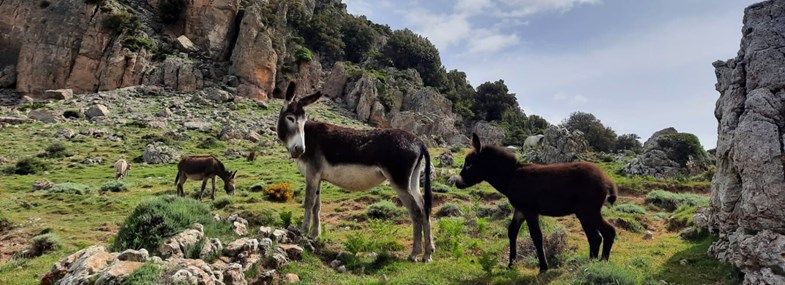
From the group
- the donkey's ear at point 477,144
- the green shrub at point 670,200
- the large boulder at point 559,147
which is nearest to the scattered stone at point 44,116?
the large boulder at point 559,147

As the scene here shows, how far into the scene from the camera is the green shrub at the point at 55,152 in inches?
1163

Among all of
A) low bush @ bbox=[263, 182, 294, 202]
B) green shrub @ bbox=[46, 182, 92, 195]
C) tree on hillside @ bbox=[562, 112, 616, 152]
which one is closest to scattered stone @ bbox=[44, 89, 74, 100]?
green shrub @ bbox=[46, 182, 92, 195]

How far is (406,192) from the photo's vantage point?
9102 millimetres

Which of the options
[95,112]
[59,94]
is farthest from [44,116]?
[59,94]

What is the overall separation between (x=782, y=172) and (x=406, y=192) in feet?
21.0

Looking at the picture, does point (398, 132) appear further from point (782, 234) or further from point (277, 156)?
point (277, 156)

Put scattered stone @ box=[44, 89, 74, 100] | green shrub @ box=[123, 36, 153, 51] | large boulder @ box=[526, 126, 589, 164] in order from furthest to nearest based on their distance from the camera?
1. green shrub @ box=[123, 36, 153, 51]
2. scattered stone @ box=[44, 89, 74, 100]
3. large boulder @ box=[526, 126, 589, 164]

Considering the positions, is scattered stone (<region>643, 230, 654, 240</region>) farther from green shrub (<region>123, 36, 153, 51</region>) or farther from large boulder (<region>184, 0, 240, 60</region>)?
large boulder (<region>184, 0, 240, 60</region>)

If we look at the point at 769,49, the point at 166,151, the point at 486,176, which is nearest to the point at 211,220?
the point at 486,176

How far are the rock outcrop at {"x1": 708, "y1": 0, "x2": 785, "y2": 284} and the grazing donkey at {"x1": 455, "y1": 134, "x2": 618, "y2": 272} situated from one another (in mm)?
2170

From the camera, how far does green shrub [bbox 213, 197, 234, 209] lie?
55.9ft

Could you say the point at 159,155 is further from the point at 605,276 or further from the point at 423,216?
the point at 605,276

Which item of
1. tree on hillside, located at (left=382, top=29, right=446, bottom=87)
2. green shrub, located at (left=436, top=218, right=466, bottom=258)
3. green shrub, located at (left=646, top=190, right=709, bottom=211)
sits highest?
tree on hillside, located at (left=382, top=29, right=446, bottom=87)

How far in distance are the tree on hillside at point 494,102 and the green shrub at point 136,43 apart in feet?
177
